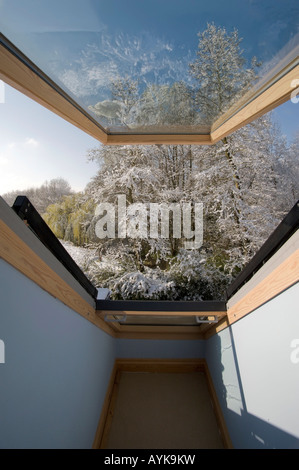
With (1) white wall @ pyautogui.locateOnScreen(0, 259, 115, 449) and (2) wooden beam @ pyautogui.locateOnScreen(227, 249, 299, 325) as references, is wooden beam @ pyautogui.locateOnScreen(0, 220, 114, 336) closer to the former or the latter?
(1) white wall @ pyautogui.locateOnScreen(0, 259, 115, 449)

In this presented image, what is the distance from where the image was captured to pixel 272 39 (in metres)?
1.17

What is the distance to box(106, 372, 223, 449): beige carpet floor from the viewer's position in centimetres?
244

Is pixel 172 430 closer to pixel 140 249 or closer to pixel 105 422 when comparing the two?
pixel 105 422

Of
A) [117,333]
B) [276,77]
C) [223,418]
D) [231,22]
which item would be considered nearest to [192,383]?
[223,418]

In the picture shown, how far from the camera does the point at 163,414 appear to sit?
2697 mm

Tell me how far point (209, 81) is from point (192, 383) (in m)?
3.19

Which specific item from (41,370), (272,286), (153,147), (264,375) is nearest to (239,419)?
(264,375)

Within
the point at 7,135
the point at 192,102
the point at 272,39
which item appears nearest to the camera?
the point at 272,39

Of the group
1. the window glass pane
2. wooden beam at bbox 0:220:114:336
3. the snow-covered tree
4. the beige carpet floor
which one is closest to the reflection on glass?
the window glass pane

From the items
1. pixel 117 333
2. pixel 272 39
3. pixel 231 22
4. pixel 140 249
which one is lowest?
pixel 117 333

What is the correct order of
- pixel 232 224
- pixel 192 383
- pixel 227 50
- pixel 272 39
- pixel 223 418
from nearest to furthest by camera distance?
pixel 272 39 < pixel 227 50 < pixel 223 418 < pixel 192 383 < pixel 232 224

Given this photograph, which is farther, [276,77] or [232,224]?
[232,224]

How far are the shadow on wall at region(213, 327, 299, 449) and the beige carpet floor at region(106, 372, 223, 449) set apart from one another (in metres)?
0.29

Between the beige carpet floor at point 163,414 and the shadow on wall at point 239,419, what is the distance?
29 cm
